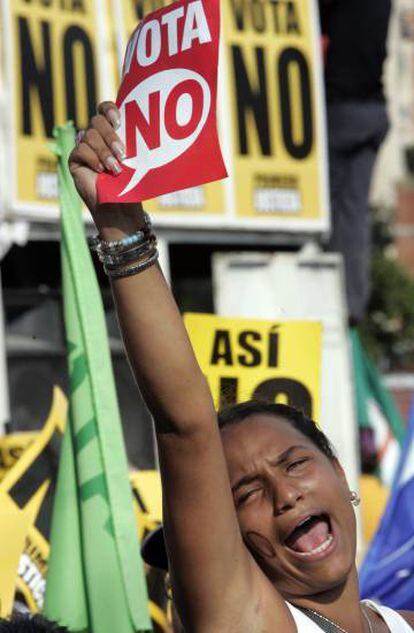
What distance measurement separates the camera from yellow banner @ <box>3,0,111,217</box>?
7816mm

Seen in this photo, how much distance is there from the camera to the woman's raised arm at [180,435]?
7.48ft

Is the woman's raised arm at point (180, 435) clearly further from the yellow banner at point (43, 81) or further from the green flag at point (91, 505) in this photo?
the yellow banner at point (43, 81)

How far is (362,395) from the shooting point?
12.3 meters

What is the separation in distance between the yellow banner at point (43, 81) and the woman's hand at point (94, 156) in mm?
5513

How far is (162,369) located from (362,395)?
33.3 feet

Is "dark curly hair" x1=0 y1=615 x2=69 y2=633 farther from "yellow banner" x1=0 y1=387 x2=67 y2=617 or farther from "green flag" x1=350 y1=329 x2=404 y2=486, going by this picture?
"green flag" x1=350 y1=329 x2=404 y2=486

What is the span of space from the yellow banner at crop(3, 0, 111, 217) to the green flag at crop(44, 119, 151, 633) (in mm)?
4001

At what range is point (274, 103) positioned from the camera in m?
8.69

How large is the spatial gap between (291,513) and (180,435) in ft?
0.91

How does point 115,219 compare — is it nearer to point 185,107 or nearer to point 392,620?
point 185,107

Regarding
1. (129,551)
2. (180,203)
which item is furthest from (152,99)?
(180,203)

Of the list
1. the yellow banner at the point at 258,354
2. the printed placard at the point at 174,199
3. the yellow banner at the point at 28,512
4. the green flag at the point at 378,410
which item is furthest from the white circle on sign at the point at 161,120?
the green flag at the point at 378,410

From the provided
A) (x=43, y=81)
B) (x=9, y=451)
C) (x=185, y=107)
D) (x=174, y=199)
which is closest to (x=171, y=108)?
(x=185, y=107)

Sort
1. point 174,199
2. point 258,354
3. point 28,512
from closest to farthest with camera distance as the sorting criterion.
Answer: point 28,512 → point 258,354 → point 174,199
